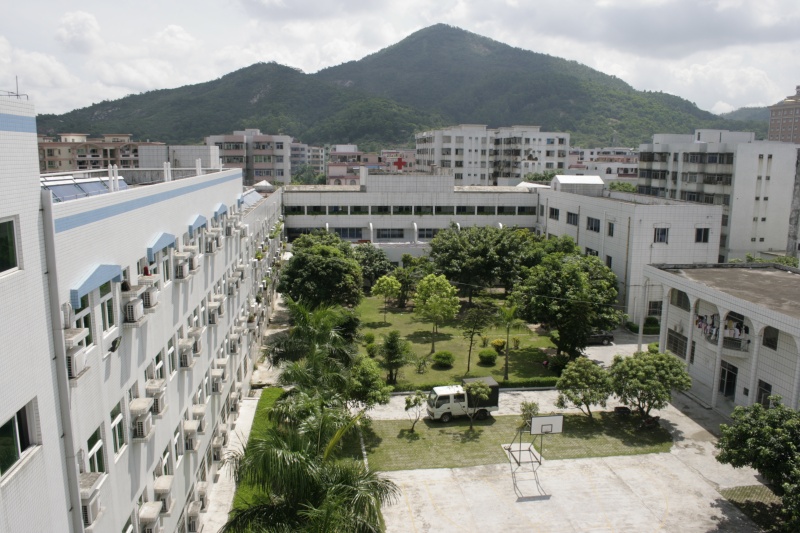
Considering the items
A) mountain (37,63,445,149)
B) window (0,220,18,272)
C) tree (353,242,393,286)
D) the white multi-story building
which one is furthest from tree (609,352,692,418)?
mountain (37,63,445,149)

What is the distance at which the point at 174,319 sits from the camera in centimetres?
1285

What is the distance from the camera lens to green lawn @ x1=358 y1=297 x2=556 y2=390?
2539 cm

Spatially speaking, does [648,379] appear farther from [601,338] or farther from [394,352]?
[601,338]

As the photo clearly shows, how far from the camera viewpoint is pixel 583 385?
825 inches

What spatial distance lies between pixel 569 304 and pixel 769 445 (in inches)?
454

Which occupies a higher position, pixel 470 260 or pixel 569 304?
pixel 470 260

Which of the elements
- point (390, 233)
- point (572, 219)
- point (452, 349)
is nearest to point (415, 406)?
point (452, 349)

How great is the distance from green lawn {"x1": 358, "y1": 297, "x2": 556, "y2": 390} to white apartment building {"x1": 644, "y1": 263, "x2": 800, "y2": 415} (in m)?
5.77

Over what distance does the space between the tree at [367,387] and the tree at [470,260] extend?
17.2 meters

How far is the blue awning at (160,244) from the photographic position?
1109 centimetres

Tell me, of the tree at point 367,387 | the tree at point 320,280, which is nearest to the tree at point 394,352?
the tree at point 367,387

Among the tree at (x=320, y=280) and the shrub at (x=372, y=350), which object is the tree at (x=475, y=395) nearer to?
the shrub at (x=372, y=350)

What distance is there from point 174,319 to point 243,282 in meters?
10.5

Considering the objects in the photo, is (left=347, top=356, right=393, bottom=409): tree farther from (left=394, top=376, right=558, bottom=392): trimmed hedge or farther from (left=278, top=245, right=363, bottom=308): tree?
(left=278, top=245, right=363, bottom=308): tree
